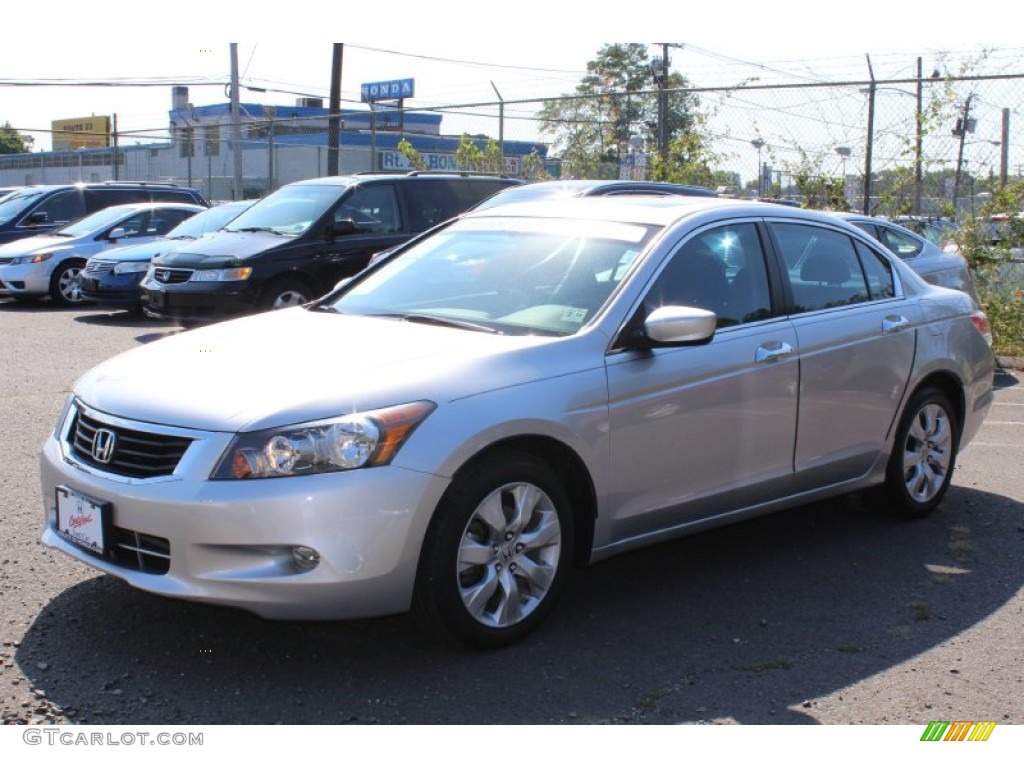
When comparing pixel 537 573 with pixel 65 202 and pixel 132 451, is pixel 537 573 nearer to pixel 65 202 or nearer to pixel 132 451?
pixel 132 451

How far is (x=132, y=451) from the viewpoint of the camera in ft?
13.0

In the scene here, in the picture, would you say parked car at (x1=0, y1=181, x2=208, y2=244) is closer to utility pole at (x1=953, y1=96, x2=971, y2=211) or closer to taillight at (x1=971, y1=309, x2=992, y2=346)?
utility pole at (x1=953, y1=96, x2=971, y2=211)

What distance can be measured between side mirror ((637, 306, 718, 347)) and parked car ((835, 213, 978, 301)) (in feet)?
21.5

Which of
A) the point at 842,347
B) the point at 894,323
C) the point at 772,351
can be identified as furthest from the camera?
the point at 894,323

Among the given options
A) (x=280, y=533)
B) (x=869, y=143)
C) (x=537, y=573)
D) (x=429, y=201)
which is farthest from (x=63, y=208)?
(x=280, y=533)

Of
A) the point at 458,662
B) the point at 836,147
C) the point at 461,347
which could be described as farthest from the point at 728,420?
the point at 836,147

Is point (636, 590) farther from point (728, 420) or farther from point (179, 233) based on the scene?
point (179, 233)

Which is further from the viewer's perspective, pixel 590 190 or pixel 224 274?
pixel 224 274

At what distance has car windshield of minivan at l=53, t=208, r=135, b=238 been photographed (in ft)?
54.2

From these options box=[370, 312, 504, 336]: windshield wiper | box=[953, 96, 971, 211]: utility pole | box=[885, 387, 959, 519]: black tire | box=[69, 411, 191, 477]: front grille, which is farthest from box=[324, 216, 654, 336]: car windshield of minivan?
box=[953, 96, 971, 211]: utility pole

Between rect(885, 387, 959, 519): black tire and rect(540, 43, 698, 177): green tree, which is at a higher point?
rect(540, 43, 698, 177): green tree

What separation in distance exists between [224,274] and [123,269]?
3105 millimetres

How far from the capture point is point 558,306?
475 cm

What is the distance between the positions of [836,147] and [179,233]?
8318mm
